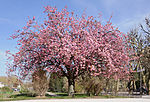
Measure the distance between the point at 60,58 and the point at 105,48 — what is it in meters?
4.57

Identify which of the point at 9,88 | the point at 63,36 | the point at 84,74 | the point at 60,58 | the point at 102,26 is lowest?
the point at 9,88

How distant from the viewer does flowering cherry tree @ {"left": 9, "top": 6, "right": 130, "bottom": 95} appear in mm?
16672

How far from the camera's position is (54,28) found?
1766 cm

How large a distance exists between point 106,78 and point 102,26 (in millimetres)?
5615

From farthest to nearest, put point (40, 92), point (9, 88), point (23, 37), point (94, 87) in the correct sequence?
1. point (9, 88)
2. point (23, 37)
3. point (94, 87)
4. point (40, 92)

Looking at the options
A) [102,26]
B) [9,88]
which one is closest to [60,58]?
[102,26]

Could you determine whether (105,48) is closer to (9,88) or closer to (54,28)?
(54,28)

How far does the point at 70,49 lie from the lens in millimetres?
16469

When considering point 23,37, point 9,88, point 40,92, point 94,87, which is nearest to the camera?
point 40,92

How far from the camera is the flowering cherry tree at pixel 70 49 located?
656 inches

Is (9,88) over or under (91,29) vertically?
under

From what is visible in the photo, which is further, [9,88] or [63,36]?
[9,88]

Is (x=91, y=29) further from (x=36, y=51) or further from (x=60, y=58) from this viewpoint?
(x=36, y=51)

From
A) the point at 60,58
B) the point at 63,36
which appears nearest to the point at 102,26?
the point at 63,36
